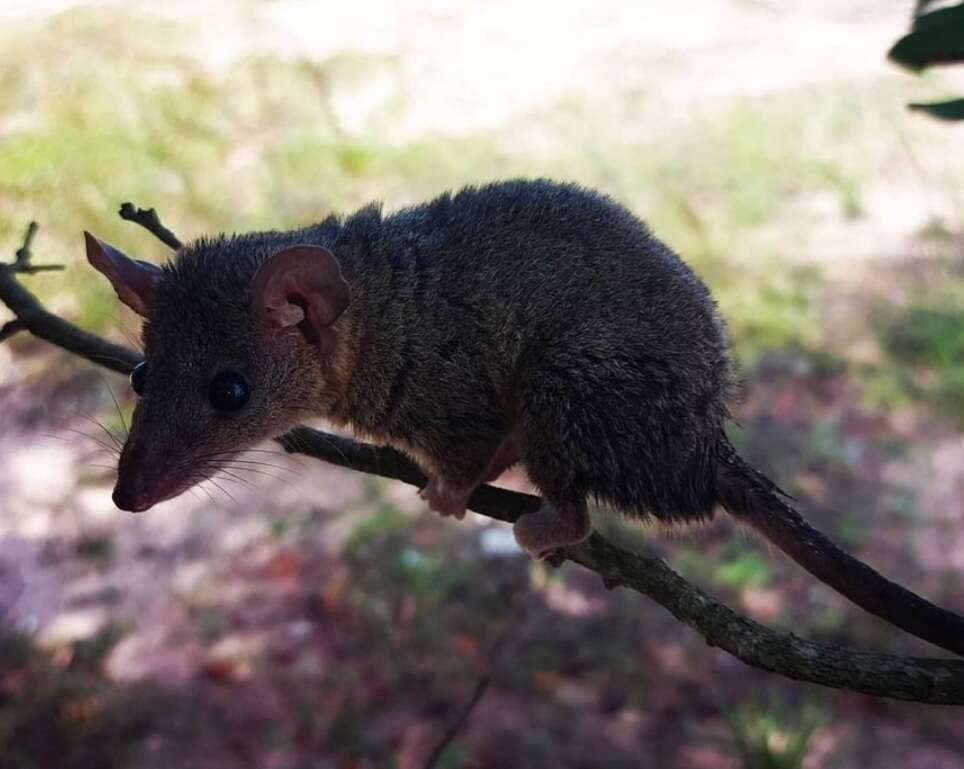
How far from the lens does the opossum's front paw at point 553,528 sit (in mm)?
2447

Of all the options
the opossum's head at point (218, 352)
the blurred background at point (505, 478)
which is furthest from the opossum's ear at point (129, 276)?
the blurred background at point (505, 478)

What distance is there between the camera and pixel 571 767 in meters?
4.21

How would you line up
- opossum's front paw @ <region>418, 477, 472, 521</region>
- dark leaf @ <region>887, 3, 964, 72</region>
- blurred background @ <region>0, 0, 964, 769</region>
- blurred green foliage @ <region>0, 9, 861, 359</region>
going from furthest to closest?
blurred green foliage @ <region>0, 9, 861, 359</region> < blurred background @ <region>0, 0, 964, 769</region> < opossum's front paw @ <region>418, 477, 472, 521</region> < dark leaf @ <region>887, 3, 964, 72</region>

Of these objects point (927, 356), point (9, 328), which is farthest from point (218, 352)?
point (927, 356)

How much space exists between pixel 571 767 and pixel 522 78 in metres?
6.19

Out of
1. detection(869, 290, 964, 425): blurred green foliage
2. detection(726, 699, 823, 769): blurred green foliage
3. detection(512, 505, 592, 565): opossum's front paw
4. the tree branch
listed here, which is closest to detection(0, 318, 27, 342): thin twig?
the tree branch

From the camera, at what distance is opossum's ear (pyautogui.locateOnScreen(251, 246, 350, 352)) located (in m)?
2.20

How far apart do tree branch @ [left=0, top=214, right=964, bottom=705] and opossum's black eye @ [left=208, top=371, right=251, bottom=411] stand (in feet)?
0.91

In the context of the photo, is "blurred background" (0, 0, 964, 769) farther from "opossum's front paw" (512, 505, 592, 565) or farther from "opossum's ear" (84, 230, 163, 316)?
"opossum's front paw" (512, 505, 592, 565)

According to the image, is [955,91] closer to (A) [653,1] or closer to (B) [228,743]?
(A) [653,1]

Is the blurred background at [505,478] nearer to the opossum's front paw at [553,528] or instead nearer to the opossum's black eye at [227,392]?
the opossum's black eye at [227,392]

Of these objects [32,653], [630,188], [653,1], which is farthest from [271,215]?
[653,1]

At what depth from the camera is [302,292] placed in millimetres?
2312

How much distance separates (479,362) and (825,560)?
923mm
